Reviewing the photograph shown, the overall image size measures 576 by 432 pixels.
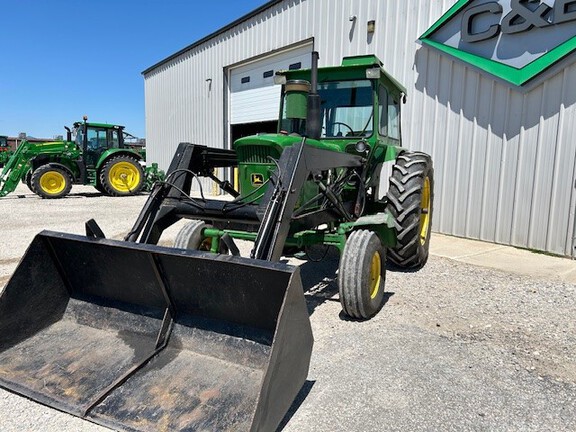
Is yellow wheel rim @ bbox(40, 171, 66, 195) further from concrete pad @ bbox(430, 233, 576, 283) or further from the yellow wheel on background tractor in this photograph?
concrete pad @ bbox(430, 233, 576, 283)

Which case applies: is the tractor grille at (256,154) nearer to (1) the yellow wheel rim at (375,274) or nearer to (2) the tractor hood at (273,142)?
(2) the tractor hood at (273,142)

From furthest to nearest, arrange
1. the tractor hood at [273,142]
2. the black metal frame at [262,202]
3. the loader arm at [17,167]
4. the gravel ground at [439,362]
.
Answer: the loader arm at [17,167], the tractor hood at [273,142], the black metal frame at [262,202], the gravel ground at [439,362]

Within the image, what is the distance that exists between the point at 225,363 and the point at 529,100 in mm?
6228

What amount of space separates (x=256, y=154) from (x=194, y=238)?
1.01 metres

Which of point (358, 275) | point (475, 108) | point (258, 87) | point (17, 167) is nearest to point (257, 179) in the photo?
point (358, 275)

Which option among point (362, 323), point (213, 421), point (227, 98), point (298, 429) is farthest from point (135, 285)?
point (227, 98)

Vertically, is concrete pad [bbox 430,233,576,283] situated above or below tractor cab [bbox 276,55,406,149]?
below

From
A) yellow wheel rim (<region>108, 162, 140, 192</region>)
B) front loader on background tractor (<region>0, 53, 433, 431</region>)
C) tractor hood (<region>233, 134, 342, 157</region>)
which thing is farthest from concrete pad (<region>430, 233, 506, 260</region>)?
yellow wheel rim (<region>108, 162, 140, 192</region>)

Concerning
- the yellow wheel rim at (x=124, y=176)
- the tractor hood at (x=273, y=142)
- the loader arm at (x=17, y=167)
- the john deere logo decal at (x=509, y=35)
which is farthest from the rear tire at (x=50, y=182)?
the tractor hood at (x=273, y=142)

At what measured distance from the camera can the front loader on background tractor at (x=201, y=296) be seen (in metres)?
2.28

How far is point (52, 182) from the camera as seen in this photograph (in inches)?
536

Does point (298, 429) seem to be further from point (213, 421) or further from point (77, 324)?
point (77, 324)

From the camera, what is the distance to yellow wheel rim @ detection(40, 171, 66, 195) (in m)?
13.4

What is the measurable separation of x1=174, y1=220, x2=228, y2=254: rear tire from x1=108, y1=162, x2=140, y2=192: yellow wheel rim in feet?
36.4
